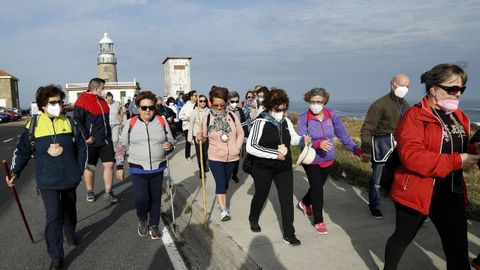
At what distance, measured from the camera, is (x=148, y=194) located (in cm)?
509

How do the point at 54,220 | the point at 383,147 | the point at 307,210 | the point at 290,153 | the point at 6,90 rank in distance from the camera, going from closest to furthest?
the point at 54,220 → the point at 383,147 → the point at 290,153 → the point at 307,210 → the point at 6,90

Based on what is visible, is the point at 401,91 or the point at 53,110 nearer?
the point at 53,110

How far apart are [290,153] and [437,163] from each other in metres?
2.31

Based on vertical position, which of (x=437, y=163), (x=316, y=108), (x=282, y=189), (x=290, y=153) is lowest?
(x=282, y=189)

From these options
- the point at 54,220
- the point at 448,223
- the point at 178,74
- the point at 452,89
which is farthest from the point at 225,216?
the point at 178,74

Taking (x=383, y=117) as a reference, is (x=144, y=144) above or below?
below

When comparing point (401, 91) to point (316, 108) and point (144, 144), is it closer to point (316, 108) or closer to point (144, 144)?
point (316, 108)

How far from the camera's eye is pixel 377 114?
527 centimetres

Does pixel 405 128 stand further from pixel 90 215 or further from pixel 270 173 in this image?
pixel 90 215

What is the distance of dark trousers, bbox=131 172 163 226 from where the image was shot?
5.00 meters

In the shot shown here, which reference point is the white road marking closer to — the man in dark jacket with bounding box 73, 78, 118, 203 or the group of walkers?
the group of walkers

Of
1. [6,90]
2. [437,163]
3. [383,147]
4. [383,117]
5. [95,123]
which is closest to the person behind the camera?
[437,163]

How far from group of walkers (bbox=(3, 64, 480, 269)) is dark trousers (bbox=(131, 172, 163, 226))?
0.01 m

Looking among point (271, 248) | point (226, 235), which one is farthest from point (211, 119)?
point (271, 248)
